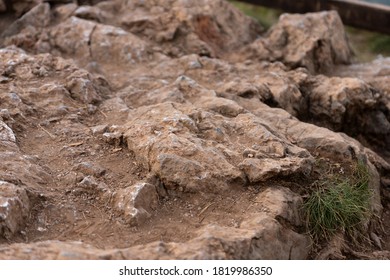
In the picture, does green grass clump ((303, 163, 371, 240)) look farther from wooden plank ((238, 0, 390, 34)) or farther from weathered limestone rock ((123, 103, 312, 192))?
wooden plank ((238, 0, 390, 34))

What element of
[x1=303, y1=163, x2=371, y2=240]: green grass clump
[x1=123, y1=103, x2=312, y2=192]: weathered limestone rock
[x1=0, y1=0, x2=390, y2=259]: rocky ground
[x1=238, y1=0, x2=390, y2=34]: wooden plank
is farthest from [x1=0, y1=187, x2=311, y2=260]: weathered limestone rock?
[x1=238, y1=0, x2=390, y2=34]: wooden plank

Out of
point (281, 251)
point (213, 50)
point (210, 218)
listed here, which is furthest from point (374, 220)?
point (213, 50)

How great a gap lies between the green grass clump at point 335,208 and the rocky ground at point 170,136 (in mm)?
68

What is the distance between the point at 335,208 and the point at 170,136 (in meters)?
1.11

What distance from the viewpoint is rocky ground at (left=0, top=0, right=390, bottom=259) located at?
118 inches

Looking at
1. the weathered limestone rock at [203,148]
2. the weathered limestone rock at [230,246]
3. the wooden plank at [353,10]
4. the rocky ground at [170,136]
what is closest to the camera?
the weathered limestone rock at [230,246]

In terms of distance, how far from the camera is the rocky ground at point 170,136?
9.80 ft

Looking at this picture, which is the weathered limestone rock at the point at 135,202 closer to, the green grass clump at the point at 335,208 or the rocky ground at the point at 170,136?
the rocky ground at the point at 170,136

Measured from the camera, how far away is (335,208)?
132 inches

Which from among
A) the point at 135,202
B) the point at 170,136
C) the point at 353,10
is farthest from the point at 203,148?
the point at 353,10

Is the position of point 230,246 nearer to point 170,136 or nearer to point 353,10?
point 170,136

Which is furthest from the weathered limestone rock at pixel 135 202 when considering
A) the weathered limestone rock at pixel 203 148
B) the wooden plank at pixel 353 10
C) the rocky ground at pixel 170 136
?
the wooden plank at pixel 353 10

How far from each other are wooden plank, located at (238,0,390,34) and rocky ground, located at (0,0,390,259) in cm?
175
